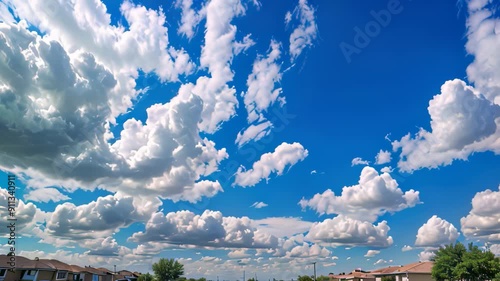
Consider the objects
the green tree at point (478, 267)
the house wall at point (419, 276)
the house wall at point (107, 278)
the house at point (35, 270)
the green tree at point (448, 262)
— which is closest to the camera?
the green tree at point (478, 267)

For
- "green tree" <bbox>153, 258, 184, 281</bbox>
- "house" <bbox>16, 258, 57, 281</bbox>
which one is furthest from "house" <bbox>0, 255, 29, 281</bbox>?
"green tree" <bbox>153, 258, 184, 281</bbox>

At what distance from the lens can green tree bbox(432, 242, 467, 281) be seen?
60531 millimetres

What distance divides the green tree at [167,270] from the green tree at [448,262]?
54.9m

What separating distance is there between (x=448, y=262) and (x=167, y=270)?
59.1 meters

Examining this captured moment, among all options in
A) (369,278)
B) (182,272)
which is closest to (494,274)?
(369,278)

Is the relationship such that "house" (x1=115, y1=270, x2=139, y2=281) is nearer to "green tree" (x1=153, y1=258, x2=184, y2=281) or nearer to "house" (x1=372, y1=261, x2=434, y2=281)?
"green tree" (x1=153, y1=258, x2=184, y2=281)

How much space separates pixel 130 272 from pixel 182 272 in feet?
114

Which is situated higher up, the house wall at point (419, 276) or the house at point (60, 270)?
the house at point (60, 270)

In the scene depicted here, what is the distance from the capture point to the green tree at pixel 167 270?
89.0 metres

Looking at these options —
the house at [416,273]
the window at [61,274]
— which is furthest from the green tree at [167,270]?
the house at [416,273]

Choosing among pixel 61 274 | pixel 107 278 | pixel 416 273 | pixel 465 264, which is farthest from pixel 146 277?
pixel 465 264

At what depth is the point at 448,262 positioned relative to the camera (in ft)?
201

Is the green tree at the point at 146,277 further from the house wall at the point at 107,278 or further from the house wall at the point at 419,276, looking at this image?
the house wall at the point at 419,276

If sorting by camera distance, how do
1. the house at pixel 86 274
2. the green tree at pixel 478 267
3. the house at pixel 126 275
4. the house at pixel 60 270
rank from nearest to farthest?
the green tree at pixel 478 267 < the house at pixel 60 270 < the house at pixel 86 274 < the house at pixel 126 275
